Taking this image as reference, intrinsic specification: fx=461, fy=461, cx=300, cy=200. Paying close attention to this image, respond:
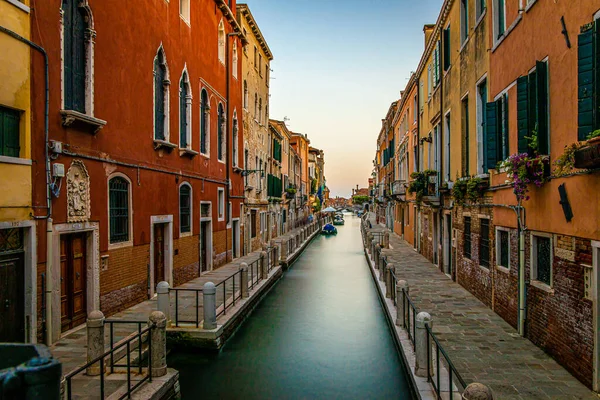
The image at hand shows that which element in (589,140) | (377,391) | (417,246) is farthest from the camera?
(417,246)

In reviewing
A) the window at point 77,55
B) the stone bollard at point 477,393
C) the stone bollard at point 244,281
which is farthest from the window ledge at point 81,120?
the stone bollard at point 477,393

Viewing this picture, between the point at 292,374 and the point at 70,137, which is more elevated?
the point at 70,137

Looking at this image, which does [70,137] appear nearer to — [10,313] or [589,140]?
[10,313]

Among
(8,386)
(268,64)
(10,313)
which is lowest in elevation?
(10,313)

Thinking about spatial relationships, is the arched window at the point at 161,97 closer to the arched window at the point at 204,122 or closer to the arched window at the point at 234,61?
the arched window at the point at 204,122

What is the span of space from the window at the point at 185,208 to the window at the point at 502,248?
903cm

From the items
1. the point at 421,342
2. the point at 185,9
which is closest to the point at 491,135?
the point at 421,342

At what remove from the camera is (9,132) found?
6977 millimetres

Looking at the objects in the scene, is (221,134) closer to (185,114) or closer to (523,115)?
(185,114)

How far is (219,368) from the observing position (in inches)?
339

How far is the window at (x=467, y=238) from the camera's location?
12672 millimetres

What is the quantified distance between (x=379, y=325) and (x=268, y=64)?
2168 cm

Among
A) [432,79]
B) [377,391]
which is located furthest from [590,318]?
[432,79]

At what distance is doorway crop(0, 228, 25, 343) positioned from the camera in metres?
6.84
